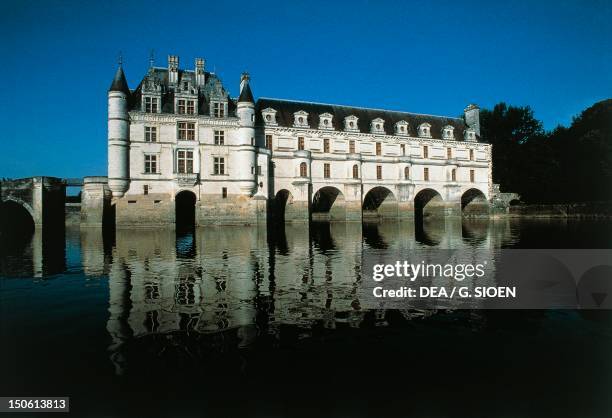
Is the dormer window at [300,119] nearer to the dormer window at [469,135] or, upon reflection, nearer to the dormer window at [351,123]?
the dormer window at [351,123]

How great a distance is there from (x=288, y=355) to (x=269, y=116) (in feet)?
138

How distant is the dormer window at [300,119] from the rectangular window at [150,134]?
16.0 m

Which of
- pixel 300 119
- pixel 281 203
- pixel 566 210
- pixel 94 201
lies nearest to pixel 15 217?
pixel 94 201

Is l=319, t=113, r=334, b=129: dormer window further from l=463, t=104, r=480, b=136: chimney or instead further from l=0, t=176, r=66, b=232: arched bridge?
l=0, t=176, r=66, b=232: arched bridge

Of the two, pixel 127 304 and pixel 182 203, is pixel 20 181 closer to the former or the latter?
pixel 182 203

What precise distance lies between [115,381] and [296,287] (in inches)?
246

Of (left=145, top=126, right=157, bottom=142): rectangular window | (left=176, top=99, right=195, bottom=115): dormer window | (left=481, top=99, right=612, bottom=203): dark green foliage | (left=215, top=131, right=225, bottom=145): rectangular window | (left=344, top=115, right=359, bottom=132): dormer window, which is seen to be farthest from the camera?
(left=481, top=99, right=612, bottom=203): dark green foliage

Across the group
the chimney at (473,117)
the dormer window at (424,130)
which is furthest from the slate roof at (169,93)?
the chimney at (473,117)

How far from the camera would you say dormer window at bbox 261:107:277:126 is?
45.7m

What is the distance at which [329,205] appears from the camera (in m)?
53.8

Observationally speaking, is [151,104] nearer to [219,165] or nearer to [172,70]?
[172,70]

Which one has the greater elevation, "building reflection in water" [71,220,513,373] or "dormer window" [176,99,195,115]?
"dormer window" [176,99,195,115]

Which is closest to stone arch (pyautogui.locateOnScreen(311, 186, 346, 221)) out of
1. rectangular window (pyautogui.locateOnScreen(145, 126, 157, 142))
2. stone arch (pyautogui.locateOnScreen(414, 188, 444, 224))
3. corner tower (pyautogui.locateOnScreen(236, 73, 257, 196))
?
corner tower (pyautogui.locateOnScreen(236, 73, 257, 196))

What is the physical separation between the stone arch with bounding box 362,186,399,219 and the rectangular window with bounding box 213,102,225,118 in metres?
22.3
